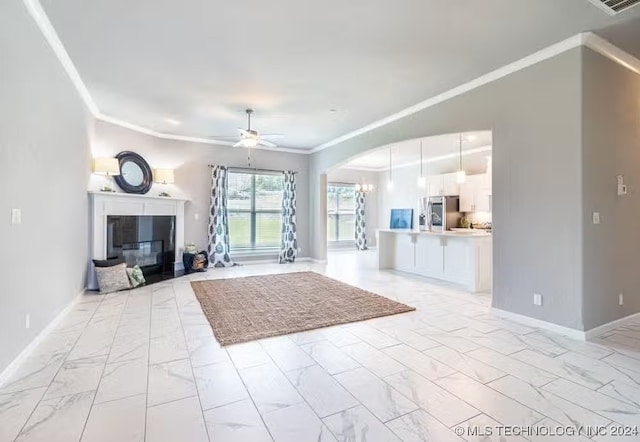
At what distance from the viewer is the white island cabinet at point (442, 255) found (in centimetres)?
538

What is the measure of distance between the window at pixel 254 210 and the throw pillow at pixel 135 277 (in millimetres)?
2527

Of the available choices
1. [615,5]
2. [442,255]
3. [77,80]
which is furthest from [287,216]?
[615,5]

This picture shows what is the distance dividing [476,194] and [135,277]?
7578 mm

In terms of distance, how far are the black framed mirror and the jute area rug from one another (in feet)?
7.35

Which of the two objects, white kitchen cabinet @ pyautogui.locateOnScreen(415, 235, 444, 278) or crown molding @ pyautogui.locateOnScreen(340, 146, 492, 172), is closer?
white kitchen cabinet @ pyautogui.locateOnScreen(415, 235, 444, 278)

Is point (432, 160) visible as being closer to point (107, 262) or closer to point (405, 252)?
point (405, 252)

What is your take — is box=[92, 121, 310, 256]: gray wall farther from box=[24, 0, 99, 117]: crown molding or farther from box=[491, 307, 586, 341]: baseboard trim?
box=[491, 307, 586, 341]: baseboard trim

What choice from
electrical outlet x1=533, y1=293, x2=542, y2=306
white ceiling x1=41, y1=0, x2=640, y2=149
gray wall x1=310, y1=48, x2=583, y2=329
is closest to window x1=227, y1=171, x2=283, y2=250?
white ceiling x1=41, y1=0, x2=640, y2=149

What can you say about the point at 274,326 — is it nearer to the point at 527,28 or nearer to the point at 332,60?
the point at 332,60

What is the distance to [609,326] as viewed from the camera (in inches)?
137

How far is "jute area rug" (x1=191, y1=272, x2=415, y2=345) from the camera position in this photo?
11.6 ft

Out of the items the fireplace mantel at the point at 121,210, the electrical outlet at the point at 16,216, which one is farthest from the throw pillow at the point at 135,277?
the electrical outlet at the point at 16,216

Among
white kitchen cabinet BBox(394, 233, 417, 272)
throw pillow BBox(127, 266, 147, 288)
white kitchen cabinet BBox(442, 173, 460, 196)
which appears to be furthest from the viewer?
white kitchen cabinet BBox(442, 173, 460, 196)

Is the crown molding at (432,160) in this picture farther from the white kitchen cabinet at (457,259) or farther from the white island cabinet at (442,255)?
the white kitchen cabinet at (457,259)
